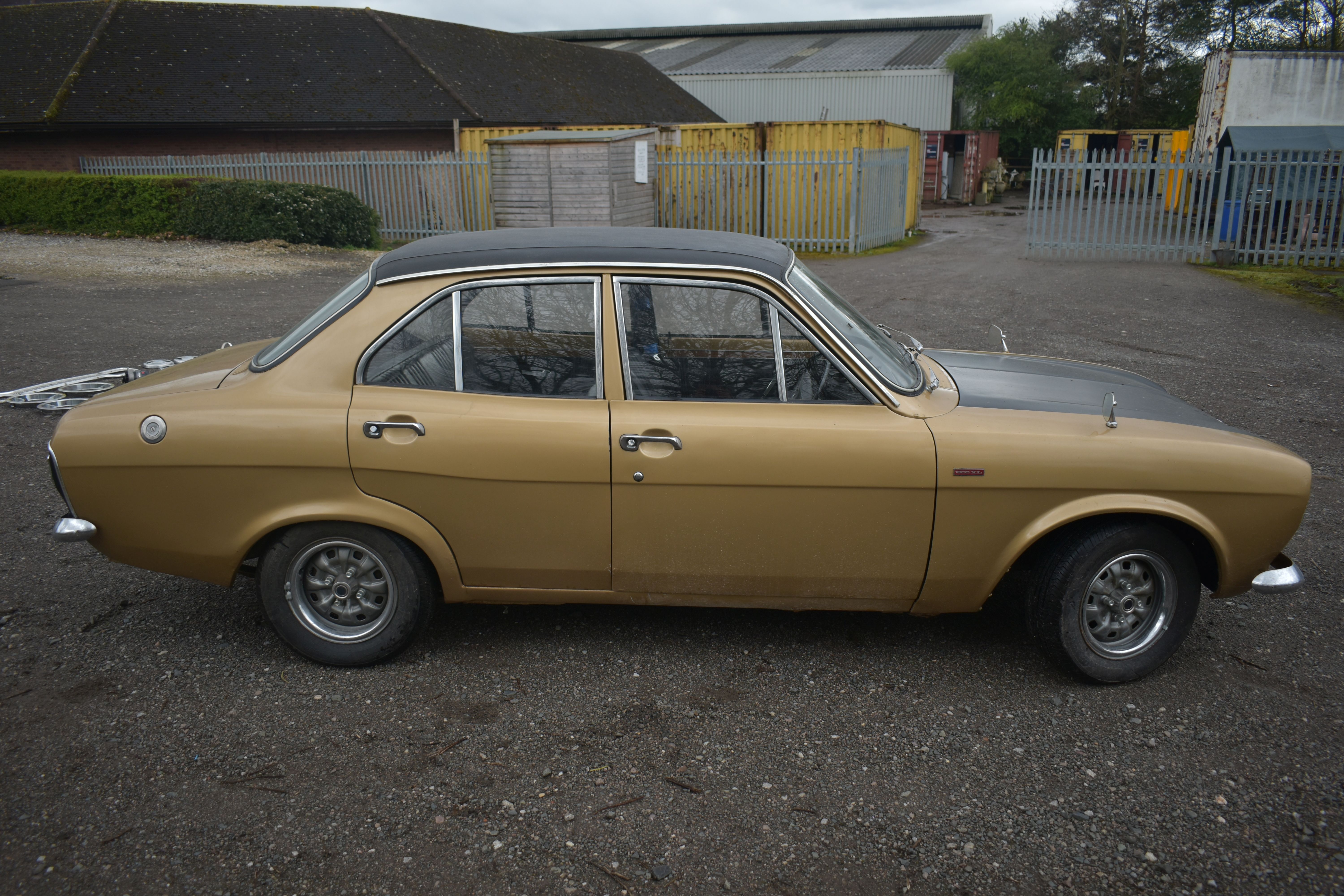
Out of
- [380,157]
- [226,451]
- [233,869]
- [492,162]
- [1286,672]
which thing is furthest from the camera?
[380,157]

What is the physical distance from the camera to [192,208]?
19000 millimetres

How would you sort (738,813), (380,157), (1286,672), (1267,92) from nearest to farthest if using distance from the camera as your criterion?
(738,813), (1286,672), (380,157), (1267,92)

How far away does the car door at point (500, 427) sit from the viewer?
3.67 m

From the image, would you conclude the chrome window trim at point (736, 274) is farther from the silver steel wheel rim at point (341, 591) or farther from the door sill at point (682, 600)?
the silver steel wheel rim at point (341, 591)

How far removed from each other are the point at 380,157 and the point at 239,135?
5.21m

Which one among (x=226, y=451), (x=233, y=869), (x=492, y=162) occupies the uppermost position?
(x=492, y=162)

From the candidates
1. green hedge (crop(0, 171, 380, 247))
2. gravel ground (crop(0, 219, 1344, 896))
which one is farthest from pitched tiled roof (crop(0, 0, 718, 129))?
gravel ground (crop(0, 219, 1344, 896))

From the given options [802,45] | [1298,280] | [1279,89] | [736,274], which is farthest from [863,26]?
[736,274]

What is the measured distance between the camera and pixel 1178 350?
10.5 metres

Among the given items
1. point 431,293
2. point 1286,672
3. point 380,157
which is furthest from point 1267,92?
point 431,293

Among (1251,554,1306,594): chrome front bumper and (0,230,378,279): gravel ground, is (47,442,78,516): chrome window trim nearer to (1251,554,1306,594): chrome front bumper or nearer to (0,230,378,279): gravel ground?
(1251,554,1306,594): chrome front bumper

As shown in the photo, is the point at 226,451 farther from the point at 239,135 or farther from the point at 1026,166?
the point at 1026,166

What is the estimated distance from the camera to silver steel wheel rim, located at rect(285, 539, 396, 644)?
150 inches

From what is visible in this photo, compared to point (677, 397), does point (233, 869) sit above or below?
below
